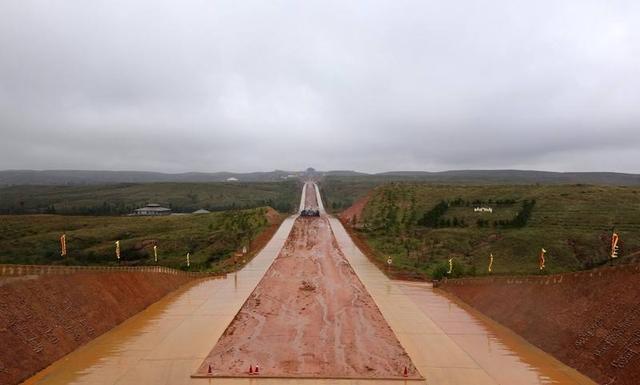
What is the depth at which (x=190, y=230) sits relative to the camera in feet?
181

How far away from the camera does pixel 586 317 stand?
16328 millimetres

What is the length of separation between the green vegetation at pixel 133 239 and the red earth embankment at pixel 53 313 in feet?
45.5

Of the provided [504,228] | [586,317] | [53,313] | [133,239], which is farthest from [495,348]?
[133,239]

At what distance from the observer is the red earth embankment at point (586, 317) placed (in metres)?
14.0

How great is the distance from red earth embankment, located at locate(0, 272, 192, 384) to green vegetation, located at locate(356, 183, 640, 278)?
66.2ft

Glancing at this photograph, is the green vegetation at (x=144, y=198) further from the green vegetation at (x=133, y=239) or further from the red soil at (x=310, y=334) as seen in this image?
the red soil at (x=310, y=334)

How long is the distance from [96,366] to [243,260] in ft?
75.0

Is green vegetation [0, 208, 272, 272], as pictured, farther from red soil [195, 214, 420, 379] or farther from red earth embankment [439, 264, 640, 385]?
red earth embankment [439, 264, 640, 385]

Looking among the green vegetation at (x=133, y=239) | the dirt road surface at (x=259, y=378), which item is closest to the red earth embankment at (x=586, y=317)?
the dirt road surface at (x=259, y=378)

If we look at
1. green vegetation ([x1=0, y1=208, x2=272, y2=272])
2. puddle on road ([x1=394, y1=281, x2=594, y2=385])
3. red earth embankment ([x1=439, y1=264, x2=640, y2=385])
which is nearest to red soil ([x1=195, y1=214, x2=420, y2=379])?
puddle on road ([x1=394, y1=281, x2=594, y2=385])

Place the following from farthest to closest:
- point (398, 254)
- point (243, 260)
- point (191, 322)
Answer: point (398, 254)
point (243, 260)
point (191, 322)

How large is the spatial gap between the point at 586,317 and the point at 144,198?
117m

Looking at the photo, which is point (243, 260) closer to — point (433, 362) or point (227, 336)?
point (227, 336)

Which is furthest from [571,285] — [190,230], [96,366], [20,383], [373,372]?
[190,230]
